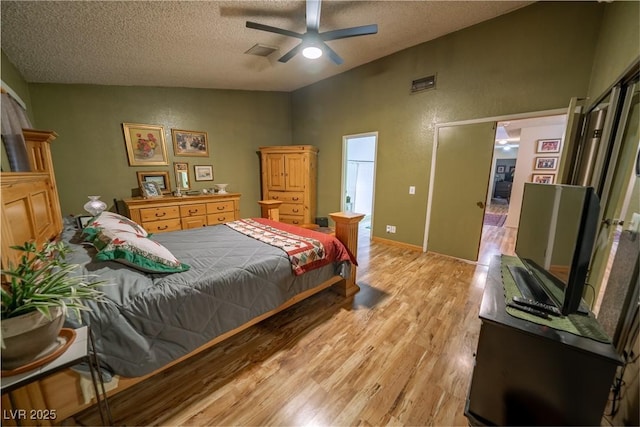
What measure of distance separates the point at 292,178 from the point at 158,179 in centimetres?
231

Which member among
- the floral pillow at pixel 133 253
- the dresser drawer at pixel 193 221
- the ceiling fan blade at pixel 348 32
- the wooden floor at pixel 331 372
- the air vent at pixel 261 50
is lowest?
the wooden floor at pixel 331 372

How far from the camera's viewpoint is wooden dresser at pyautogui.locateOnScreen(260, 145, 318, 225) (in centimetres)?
456

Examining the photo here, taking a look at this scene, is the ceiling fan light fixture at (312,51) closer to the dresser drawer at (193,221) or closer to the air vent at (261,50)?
the air vent at (261,50)

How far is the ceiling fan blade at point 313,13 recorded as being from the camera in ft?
6.12

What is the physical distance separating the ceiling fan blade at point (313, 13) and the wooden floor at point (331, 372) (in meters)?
2.62

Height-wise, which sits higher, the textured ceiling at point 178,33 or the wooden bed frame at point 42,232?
the textured ceiling at point 178,33

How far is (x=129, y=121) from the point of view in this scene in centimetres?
356

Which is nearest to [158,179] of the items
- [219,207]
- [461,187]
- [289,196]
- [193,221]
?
[193,221]

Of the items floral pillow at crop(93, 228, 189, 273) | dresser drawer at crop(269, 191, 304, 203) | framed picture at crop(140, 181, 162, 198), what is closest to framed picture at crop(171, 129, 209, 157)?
framed picture at crop(140, 181, 162, 198)

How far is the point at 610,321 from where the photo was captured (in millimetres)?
1249

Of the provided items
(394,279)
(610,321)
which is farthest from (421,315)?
(610,321)

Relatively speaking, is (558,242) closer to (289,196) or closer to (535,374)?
(535,374)

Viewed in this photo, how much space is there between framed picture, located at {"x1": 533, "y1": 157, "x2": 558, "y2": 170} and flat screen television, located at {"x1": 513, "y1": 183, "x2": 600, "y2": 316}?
4.98 m

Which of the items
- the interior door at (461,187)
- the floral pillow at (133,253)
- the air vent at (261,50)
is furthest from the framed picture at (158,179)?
the interior door at (461,187)
